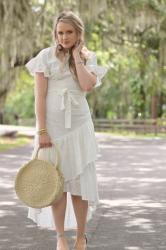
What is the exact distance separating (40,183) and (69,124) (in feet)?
1.50

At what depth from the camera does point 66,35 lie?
464cm

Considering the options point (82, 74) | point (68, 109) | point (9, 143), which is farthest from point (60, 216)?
point (9, 143)

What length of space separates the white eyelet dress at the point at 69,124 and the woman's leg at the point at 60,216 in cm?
10

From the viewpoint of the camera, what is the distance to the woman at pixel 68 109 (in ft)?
15.4

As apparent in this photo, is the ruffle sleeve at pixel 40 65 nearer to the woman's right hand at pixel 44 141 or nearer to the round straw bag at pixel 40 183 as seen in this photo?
the woman's right hand at pixel 44 141

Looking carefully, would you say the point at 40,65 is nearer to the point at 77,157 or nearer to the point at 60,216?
the point at 77,157

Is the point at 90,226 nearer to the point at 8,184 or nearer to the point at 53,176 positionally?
the point at 53,176

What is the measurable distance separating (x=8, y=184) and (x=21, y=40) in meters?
10.4

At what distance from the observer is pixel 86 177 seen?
4.78 metres

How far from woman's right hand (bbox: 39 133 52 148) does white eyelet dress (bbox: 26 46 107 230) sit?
3 cm

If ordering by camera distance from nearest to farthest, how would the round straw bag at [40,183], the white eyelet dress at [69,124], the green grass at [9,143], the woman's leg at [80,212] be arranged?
the round straw bag at [40,183]
the white eyelet dress at [69,124]
the woman's leg at [80,212]
the green grass at [9,143]

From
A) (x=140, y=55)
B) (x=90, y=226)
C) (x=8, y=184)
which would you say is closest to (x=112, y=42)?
(x=140, y=55)

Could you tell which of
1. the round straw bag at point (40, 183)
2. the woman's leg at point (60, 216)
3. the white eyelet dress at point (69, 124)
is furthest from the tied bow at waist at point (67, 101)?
the woman's leg at point (60, 216)

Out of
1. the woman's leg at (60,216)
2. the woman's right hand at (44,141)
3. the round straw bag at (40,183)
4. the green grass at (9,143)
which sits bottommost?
the green grass at (9,143)
